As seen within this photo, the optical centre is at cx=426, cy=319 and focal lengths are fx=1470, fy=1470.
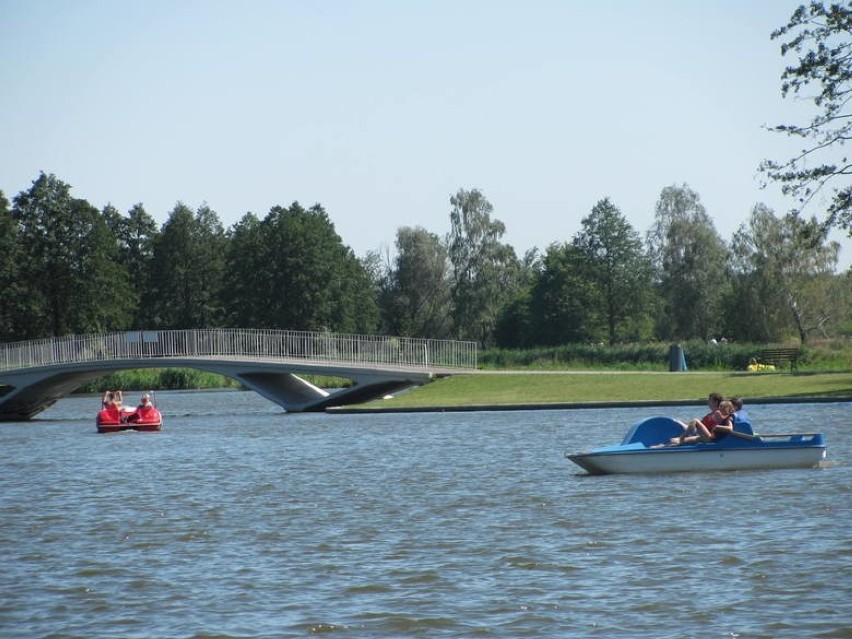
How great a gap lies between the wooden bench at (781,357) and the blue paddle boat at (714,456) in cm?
3782

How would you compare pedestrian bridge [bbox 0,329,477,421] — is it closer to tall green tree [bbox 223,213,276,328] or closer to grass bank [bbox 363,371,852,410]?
grass bank [bbox 363,371,852,410]

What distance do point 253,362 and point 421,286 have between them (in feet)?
198

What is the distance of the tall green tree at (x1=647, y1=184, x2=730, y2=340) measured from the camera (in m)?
105

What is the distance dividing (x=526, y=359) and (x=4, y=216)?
4387 centimetres

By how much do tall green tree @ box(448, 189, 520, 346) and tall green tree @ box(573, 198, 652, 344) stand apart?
271 inches

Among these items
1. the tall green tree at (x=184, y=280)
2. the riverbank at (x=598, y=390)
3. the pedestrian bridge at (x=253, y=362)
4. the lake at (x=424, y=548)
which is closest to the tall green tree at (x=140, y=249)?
the tall green tree at (x=184, y=280)

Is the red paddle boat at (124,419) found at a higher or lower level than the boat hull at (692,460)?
higher

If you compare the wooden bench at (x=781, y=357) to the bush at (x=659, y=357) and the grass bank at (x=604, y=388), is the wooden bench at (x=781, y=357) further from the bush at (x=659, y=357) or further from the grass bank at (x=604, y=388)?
the grass bank at (x=604, y=388)

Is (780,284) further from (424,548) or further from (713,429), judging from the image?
(424,548)

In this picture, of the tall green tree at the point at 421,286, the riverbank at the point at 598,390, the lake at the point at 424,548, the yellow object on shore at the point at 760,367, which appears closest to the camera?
the lake at the point at 424,548

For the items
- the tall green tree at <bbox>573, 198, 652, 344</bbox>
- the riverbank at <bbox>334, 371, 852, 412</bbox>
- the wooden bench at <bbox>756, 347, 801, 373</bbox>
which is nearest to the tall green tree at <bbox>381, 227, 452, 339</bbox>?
the tall green tree at <bbox>573, 198, 652, 344</bbox>

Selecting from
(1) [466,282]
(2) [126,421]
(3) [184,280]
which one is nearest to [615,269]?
(1) [466,282]

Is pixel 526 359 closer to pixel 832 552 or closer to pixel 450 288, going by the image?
pixel 450 288

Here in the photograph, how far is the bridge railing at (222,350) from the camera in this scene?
6300cm
